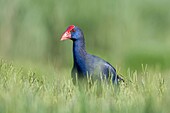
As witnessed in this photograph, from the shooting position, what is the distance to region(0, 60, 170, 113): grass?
529cm

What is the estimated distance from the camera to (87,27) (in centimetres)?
1362

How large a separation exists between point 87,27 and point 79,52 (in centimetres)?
561

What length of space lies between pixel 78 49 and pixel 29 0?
5.60 m

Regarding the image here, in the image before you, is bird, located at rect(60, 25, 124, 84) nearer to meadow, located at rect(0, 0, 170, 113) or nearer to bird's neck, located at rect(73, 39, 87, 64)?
bird's neck, located at rect(73, 39, 87, 64)

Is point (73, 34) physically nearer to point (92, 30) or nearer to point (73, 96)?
point (73, 96)

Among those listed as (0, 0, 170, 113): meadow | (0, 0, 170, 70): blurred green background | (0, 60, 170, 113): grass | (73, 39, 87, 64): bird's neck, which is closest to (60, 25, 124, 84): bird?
(73, 39, 87, 64): bird's neck

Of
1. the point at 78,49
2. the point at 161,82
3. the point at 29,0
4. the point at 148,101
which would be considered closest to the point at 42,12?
the point at 29,0

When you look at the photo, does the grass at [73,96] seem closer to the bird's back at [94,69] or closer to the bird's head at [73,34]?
the bird's back at [94,69]

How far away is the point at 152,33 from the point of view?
1422 cm

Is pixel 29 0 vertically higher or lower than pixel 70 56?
higher

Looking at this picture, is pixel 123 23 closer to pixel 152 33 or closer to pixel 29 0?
pixel 152 33

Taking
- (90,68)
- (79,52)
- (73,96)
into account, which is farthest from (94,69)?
(73,96)

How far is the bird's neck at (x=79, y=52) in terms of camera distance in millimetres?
7892

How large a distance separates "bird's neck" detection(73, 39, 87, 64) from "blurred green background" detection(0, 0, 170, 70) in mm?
4715
